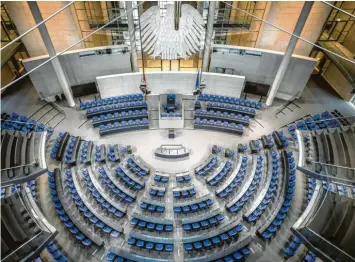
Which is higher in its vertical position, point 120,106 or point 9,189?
point 120,106

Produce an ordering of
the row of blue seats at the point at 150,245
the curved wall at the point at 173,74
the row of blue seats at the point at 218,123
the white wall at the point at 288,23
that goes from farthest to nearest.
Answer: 1. the curved wall at the point at 173,74
2. the row of blue seats at the point at 218,123
3. the white wall at the point at 288,23
4. the row of blue seats at the point at 150,245

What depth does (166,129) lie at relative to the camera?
62.6ft

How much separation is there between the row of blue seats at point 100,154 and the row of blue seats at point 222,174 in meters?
7.11

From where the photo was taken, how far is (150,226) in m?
13.4

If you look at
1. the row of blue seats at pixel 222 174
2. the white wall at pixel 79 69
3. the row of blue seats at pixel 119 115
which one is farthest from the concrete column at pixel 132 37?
the row of blue seats at pixel 222 174

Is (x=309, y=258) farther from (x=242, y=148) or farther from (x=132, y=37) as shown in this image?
(x=132, y=37)

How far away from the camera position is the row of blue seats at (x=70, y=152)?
53.2 ft

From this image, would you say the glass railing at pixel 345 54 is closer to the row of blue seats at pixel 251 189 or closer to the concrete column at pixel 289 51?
the concrete column at pixel 289 51

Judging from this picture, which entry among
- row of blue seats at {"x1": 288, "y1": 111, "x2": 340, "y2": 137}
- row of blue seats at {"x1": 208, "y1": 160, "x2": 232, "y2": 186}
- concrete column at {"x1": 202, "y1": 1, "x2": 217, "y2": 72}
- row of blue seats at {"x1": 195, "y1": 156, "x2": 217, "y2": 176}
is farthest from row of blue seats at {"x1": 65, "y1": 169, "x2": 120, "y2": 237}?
row of blue seats at {"x1": 288, "y1": 111, "x2": 340, "y2": 137}

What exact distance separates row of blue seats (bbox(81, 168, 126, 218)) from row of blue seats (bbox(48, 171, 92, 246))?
1735 mm

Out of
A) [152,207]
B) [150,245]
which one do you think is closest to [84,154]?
[152,207]

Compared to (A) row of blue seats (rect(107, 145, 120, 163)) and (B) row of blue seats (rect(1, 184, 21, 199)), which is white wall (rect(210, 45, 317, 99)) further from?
(B) row of blue seats (rect(1, 184, 21, 199))

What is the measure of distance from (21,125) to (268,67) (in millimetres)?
18365

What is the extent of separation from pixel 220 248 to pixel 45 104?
16.6 metres
